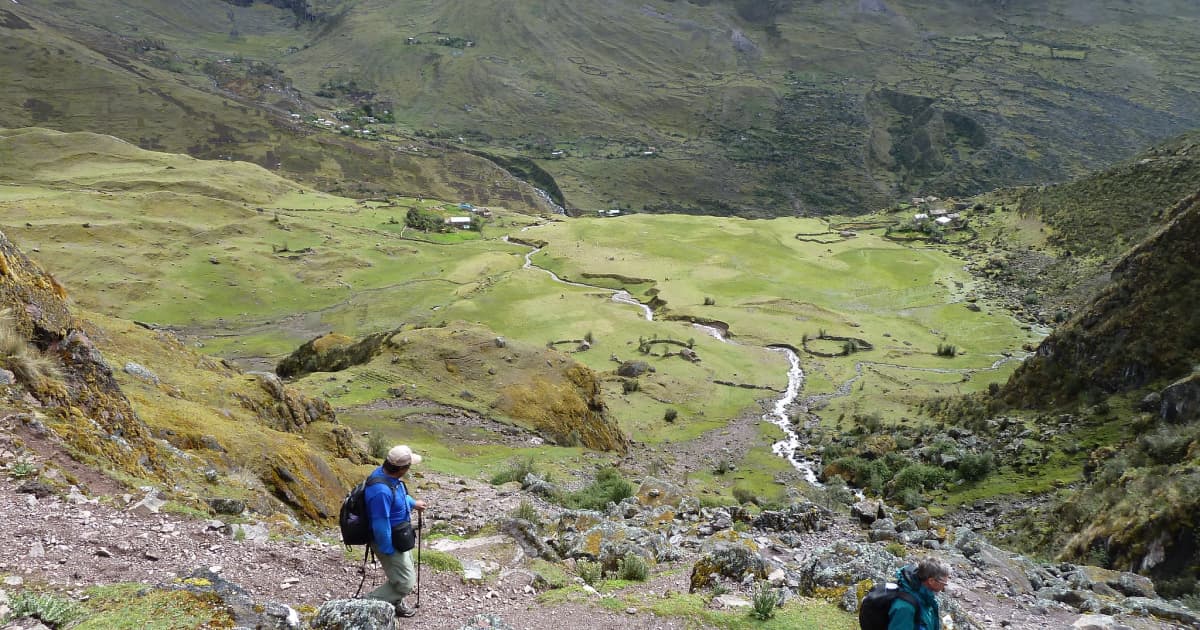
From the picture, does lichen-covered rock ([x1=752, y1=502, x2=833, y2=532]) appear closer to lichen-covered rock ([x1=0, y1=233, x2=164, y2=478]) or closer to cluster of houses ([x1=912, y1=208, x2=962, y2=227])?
lichen-covered rock ([x1=0, y1=233, x2=164, y2=478])

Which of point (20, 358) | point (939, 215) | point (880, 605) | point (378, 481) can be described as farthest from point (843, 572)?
point (939, 215)

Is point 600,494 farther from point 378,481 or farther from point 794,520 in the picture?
point 378,481

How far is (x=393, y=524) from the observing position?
298 inches

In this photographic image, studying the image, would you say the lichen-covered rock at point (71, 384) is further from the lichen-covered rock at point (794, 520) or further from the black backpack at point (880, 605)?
the lichen-covered rock at point (794, 520)

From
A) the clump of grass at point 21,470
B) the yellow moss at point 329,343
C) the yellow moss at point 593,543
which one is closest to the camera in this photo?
the clump of grass at point 21,470

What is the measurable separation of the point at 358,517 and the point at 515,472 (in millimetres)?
14047

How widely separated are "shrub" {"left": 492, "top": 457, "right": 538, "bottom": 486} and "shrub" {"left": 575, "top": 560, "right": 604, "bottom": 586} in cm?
827

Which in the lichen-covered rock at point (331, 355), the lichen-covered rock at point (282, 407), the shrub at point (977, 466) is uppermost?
the lichen-covered rock at point (282, 407)

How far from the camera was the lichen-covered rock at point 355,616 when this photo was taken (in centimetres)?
710

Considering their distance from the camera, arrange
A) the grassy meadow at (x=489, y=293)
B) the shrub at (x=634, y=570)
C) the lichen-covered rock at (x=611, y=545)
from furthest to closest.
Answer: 1. the grassy meadow at (x=489, y=293)
2. the lichen-covered rock at (x=611, y=545)
3. the shrub at (x=634, y=570)

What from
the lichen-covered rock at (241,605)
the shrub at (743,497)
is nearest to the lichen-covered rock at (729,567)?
the lichen-covered rock at (241,605)

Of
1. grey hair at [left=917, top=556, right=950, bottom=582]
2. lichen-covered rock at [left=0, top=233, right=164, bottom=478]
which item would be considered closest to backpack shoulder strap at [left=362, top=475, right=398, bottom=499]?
lichen-covered rock at [left=0, top=233, right=164, bottom=478]

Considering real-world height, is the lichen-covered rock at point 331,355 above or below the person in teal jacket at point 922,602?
below

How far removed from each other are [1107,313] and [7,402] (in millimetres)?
37531
